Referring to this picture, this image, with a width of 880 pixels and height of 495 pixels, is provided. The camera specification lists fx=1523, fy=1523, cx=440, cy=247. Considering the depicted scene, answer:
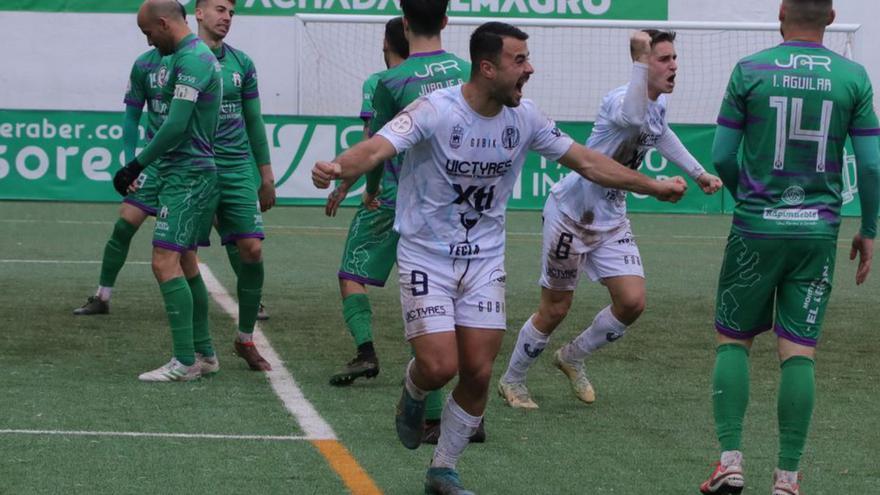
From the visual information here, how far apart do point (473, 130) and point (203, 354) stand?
3.34 meters

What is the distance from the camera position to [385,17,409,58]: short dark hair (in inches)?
310

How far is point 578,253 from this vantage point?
7.89 meters

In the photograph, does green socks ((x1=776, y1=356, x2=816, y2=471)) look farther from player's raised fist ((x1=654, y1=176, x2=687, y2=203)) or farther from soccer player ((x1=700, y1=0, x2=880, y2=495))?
player's raised fist ((x1=654, y1=176, x2=687, y2=203))

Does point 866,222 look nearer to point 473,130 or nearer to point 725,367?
point 725,367

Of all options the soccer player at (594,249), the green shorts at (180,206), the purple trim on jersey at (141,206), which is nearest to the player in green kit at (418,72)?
the soccer player at (594,249)

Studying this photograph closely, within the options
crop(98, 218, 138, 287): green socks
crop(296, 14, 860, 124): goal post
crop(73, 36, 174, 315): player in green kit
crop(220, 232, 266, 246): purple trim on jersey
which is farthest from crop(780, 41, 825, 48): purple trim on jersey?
crop(296, 14, 860, 124): goal post

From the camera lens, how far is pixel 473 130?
573cm

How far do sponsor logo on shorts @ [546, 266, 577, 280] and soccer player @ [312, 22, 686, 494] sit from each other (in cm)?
203

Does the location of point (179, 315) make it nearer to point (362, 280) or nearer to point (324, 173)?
point (362, 280)

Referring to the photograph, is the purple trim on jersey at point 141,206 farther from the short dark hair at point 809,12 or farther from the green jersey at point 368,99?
the short dark hair at point 809,12

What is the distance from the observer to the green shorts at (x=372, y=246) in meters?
8.24

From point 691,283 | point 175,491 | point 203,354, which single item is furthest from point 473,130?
point 691,283

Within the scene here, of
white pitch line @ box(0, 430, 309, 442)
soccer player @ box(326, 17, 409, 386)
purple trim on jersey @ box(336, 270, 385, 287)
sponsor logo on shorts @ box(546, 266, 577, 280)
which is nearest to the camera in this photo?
white pitch line @ box(0, 430, 309, 442)

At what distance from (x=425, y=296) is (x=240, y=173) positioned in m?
3.32
